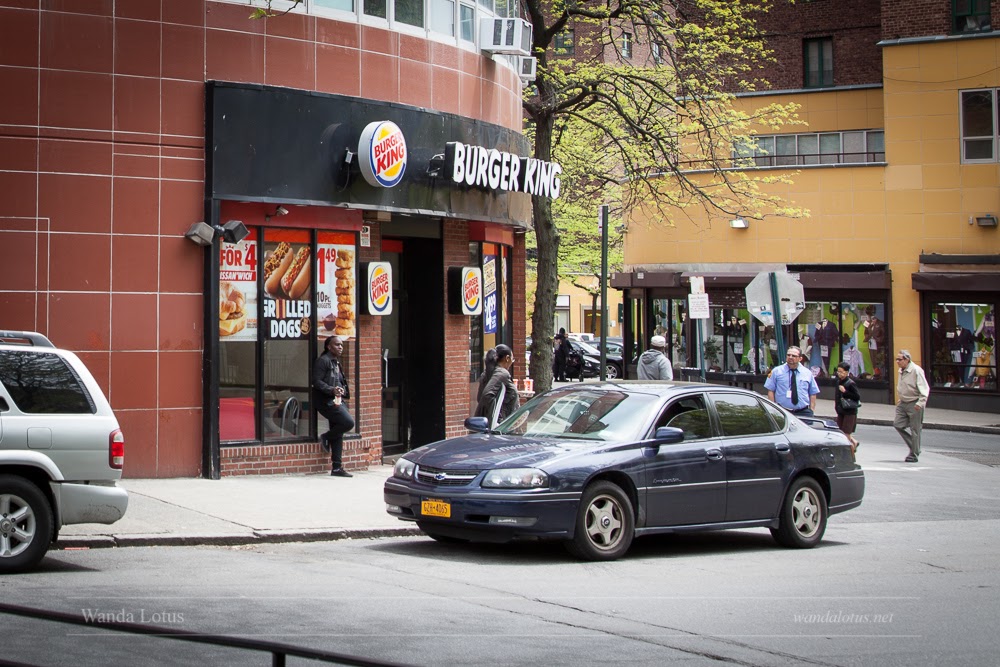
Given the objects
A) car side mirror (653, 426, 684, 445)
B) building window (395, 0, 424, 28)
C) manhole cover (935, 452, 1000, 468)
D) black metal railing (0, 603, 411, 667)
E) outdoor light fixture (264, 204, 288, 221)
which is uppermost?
building window (395, 0, 424, 28)

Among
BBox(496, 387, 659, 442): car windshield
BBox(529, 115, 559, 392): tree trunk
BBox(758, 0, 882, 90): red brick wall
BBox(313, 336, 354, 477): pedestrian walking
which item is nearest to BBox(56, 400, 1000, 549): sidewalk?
BBox(313, 336, 354, 477): pedestrian walking

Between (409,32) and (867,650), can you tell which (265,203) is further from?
(867,650)

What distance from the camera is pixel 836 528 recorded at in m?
14.0

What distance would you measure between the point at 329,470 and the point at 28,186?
5001 mm

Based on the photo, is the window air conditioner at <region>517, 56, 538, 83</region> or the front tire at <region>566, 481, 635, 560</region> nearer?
the front tire at <region>566, 481, 635, 560</region>

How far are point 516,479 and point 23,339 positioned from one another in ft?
12.7

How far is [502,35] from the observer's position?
18.3 metres

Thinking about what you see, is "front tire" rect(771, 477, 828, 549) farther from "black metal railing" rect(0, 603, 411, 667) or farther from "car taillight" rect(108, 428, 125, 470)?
"black metal railing" rect(0, 603, 411, 667)

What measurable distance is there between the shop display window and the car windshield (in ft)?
15.6

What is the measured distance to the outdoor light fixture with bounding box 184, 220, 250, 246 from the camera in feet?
47.7

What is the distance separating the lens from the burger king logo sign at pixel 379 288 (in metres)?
17.0

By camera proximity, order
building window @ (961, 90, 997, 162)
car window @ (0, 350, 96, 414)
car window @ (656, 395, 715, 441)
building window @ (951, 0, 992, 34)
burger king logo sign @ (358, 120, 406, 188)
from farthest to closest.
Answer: building window @ (951, 0, 992, 34), building window @ (961, 90, 997, 162), burger king logo sign @ (358, 120, 406, 188), car window @ (656, 395, 715, 441), car window @ (0, 350, 96, 414)

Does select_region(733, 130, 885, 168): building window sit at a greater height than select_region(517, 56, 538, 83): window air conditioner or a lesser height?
greater

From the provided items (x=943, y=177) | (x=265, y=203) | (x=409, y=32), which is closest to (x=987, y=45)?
(x=943, y=177)
